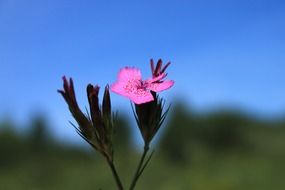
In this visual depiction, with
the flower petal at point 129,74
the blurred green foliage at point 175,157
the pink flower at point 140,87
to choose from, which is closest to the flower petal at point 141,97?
the pink flower at point 140,87

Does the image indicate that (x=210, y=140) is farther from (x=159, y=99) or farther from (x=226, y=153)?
(x=159, y=99)

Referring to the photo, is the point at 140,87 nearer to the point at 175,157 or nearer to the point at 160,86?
A: the point at 160,86

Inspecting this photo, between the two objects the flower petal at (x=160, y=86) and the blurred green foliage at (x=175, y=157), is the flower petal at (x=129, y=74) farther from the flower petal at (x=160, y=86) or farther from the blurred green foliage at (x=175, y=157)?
the blurred green foliage at (x=175, y=157)

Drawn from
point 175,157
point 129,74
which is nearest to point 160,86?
point 129,74

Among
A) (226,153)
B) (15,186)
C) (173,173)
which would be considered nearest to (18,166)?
(15,186)

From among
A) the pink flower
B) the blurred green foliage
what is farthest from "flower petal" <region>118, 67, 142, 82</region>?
the blurred green foliage

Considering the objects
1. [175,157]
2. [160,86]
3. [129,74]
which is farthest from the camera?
[175,157]

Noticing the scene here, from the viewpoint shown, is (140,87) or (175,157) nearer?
(140,87)

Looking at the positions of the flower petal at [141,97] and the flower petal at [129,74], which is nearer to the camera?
the flower petal at [141,97]
